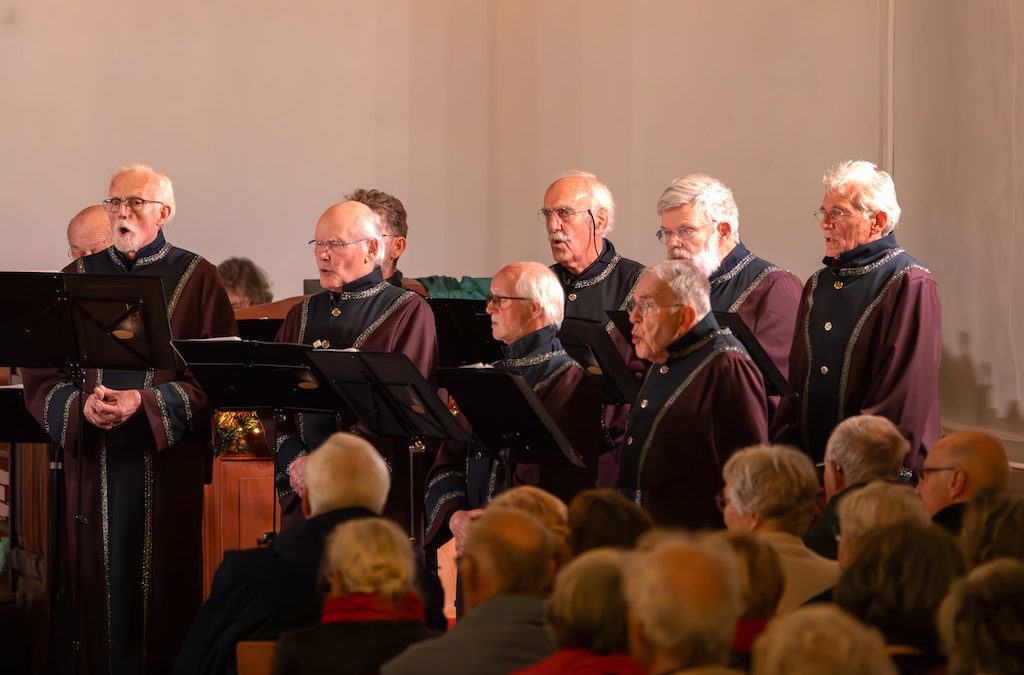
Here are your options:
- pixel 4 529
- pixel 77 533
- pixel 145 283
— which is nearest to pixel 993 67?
pixel 145 283

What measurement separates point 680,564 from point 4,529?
5049mm

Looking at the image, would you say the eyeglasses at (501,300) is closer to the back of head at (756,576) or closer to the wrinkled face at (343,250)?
the wrinkled face at (343,250)

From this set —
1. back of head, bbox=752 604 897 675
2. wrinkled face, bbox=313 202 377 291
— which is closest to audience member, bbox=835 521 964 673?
back of head, bbox=752 604 897 675

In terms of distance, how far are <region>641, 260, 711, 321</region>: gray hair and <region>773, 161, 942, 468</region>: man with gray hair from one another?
69 cm

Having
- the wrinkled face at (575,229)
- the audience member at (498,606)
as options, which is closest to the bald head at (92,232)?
the wrinkled face at (575,229)

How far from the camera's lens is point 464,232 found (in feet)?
34.2

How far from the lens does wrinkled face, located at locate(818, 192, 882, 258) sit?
564 cm

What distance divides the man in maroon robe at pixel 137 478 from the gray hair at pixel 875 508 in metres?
3.07

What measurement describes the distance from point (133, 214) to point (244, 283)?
3433mm

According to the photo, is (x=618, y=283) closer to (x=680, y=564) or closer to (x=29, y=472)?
(x=29, y=472)

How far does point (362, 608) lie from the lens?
321 centimetres

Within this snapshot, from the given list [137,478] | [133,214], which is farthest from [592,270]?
[137,478]

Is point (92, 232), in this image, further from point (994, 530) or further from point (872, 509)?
point (994, 530)

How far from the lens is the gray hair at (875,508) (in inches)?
133
